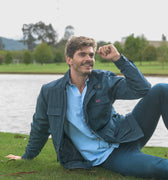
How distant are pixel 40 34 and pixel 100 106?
11504cm

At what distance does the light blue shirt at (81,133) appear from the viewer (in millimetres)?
3504

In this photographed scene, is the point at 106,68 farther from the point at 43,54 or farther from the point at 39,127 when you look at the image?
the point at 39,127

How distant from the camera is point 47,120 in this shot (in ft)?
12.3

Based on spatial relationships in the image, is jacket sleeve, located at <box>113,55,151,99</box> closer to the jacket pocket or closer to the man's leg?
the man's leg

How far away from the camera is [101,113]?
11.4 feet

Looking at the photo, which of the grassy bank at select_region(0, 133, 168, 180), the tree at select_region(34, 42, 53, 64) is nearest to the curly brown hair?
the grassy bank at select_region(0, 133, 168, 180)

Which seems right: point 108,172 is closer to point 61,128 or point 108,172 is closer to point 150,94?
point 61,128

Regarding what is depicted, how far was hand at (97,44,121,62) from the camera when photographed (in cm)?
335

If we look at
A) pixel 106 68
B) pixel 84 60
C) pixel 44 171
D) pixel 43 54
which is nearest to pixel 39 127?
pixel 44 171

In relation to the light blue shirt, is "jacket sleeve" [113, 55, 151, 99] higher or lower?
higher

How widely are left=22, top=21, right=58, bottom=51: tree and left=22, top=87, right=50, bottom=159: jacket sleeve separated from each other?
110 meters

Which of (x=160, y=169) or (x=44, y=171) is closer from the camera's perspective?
(x=160, y=169)

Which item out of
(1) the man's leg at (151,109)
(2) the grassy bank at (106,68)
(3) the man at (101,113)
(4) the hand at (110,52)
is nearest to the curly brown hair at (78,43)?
(3) the man at (101,113)

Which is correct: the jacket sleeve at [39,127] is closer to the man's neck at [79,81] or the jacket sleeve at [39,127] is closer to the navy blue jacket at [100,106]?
the navy blue jacket at [100,106]
